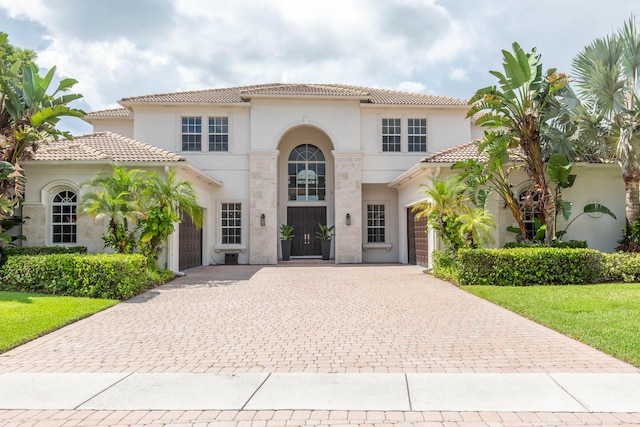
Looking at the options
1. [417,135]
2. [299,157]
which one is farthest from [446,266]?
[299,157]

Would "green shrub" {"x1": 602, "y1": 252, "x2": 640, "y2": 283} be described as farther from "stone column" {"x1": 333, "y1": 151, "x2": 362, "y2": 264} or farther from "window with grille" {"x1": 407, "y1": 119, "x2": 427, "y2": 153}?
"window with grille" {"x1": 407, "y1": 119, "x2": 427, "y2": 153}

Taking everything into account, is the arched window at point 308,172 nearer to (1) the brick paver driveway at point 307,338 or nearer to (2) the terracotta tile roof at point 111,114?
(2) the terracotta tile roof at point 111,114

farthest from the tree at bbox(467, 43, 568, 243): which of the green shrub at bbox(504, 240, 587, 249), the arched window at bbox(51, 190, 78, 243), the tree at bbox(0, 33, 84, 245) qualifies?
the arched window at bbox(51, 190, 78, 243)

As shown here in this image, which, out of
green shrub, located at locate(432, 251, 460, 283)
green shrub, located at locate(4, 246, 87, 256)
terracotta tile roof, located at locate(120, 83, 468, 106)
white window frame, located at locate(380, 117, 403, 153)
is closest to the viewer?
green shrub, located at locate(432, 251, 460, 283)

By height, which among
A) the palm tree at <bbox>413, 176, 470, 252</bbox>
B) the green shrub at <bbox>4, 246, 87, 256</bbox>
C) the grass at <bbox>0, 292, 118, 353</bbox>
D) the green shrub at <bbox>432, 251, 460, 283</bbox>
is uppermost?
the palm tree at <bbox>413, 176, 470, 252</bbox>

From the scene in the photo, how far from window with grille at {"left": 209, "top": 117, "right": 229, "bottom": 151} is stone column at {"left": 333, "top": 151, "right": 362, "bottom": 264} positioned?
511cm

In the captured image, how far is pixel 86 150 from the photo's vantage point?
55.1 feet

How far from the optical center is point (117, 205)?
1401 cm

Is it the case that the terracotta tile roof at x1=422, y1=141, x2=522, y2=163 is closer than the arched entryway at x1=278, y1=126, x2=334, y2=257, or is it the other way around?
the terracotta tile roof at x1=422, y1=141, x2=522, y2=163

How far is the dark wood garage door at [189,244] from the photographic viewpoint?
18.3 meters

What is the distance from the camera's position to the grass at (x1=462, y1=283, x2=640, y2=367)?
6.82 m

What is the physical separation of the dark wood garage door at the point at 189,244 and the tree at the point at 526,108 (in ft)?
36.7

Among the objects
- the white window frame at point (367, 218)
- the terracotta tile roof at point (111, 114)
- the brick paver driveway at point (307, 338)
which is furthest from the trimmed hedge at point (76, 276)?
the terracotta tile roof at point (111, 114)

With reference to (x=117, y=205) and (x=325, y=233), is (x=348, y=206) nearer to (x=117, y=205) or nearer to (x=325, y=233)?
(x=325, y=233)
